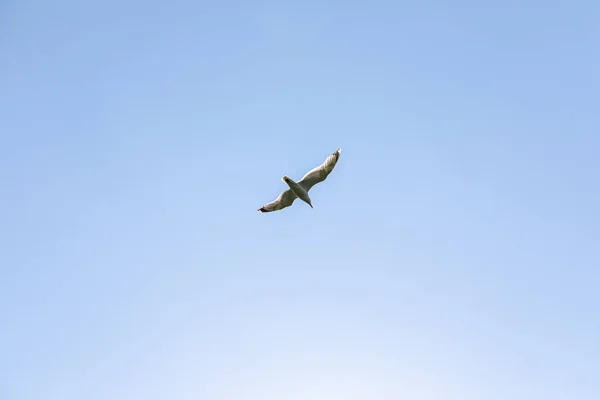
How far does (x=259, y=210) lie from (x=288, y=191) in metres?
4.07

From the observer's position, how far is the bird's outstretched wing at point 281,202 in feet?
205

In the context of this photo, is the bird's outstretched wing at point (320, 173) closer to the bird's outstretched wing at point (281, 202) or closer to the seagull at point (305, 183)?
the seagull at point (305, 183)

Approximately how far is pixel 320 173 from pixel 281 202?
17.6 feet

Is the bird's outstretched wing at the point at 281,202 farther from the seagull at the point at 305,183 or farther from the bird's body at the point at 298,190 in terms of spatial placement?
the bird's body at the point at 298,190

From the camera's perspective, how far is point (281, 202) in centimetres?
6359

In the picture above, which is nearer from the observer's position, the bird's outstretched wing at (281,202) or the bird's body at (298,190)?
the bird's body at (298,190)

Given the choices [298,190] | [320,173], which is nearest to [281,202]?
[298,190]

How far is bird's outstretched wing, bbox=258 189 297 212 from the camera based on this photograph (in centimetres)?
6259

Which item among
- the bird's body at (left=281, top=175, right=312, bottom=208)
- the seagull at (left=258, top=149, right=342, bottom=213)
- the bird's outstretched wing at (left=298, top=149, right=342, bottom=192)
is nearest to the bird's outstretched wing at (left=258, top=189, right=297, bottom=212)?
the seagull at (left=258, top=149, right=342, bottom=213)

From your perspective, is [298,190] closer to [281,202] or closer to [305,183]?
[305,183]

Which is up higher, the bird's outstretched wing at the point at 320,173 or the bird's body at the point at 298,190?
the bird's outstretched wing at the point at 320,173

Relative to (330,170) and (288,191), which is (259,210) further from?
(330,170)

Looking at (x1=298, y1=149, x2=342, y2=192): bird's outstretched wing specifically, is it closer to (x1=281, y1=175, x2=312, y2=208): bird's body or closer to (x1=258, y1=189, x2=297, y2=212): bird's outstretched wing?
(x1=281, y1=175, x2=312, y2=208): bird's body

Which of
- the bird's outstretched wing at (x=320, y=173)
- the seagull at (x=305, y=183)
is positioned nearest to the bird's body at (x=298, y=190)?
the seagull at (x=305, y=183)
